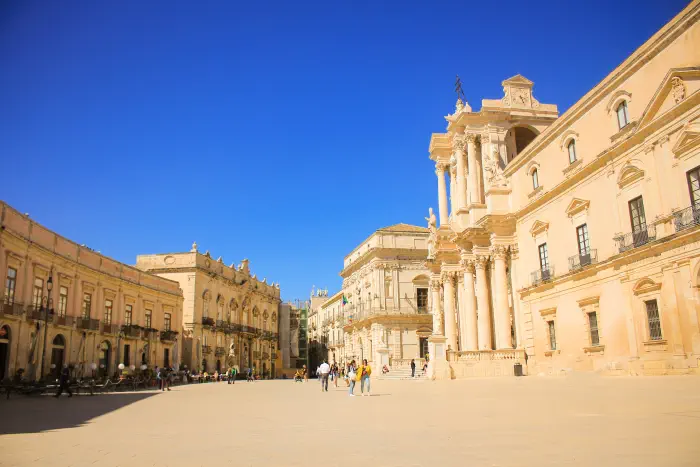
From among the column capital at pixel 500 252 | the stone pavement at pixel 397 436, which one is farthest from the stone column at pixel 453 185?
the stone pavement at pixel 397 436

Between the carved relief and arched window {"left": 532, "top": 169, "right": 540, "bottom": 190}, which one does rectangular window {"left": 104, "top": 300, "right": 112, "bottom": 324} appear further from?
the carved relief

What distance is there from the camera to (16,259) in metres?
25.6

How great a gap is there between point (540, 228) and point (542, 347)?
5009mm

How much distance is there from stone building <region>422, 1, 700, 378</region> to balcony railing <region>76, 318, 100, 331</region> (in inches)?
759

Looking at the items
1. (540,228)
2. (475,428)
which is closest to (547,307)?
(540,228)

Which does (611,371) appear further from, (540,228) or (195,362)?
(195,362)

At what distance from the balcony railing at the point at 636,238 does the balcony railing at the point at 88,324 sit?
27026 mm

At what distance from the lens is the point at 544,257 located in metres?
24.4

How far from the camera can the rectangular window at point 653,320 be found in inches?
677

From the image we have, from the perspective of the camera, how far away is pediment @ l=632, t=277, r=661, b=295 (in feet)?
55.8

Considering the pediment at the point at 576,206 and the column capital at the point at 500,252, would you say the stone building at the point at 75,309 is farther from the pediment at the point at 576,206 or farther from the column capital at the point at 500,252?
the pediment at the point at 576,206

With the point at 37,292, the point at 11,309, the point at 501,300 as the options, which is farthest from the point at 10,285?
the point at 501,300

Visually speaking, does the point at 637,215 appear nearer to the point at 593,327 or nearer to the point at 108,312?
the point at 593,327

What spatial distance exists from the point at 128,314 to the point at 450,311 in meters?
20.9
